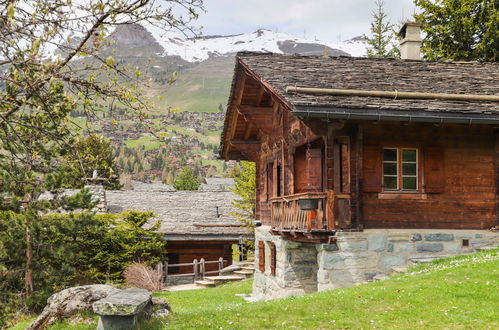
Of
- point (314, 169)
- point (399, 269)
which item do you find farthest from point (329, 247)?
point (314, 169)

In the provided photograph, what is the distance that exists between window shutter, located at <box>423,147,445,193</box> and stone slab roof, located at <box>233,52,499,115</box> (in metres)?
1.42

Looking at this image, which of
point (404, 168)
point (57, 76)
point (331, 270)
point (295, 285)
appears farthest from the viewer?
point (295, 285)

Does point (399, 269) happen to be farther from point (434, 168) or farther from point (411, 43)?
point (411, 43)

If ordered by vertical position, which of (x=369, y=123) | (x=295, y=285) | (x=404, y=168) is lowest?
(x=295, y=285)

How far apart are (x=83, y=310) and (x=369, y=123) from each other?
8176 mm

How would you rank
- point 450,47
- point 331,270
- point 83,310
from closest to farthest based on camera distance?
point 83,310
point 331,270
point 450,47

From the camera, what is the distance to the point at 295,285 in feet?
54.4

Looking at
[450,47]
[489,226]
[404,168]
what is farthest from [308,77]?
[450,47]

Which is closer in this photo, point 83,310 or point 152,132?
point 152,132

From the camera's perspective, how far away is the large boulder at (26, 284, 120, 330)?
11.4m

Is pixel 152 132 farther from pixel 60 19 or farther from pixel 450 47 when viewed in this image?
pixel 450 47

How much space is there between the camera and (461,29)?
29.8m

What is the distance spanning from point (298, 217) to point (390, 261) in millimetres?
2548

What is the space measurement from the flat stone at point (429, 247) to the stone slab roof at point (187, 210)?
1873 cm
